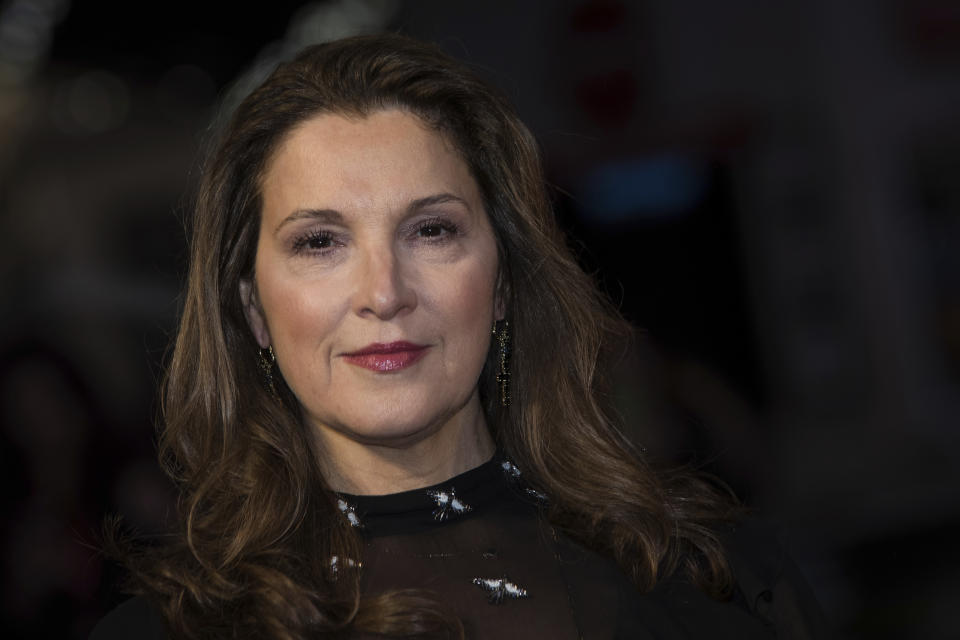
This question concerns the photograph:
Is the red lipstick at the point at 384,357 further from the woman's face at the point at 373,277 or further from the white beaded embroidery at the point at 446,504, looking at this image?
the white beaded embroidery at the point at 446,504

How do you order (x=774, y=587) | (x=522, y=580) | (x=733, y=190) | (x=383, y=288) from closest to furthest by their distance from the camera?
(x=383, y=288), (x=522, y=580), (x=774, y=587), (x=733, y=190)

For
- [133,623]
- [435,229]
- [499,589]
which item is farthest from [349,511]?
[435,229]

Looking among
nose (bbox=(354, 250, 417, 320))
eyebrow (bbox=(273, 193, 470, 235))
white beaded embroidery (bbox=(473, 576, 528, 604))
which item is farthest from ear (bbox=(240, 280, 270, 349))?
white beaded embroidery (bbox=(473, 576, 528, 604))

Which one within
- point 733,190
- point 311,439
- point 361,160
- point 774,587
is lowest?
point 733,190

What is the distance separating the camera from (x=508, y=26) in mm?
5914

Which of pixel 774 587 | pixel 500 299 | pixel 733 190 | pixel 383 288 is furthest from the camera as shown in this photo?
pixel 733 190

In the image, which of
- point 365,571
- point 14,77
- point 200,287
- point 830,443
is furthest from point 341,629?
point 830,443

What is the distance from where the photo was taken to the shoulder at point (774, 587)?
2043 millimetres

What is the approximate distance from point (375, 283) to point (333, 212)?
0.46 ft

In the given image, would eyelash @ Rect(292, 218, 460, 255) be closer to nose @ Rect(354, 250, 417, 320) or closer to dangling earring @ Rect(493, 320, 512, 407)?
nose @ Rect(354, 250, 417, 320)

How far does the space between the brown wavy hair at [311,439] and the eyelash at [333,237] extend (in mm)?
146

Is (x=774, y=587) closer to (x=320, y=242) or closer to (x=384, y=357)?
(x=384, y=357)

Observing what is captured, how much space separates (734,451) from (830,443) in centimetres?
100

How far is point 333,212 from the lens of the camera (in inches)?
74.9
